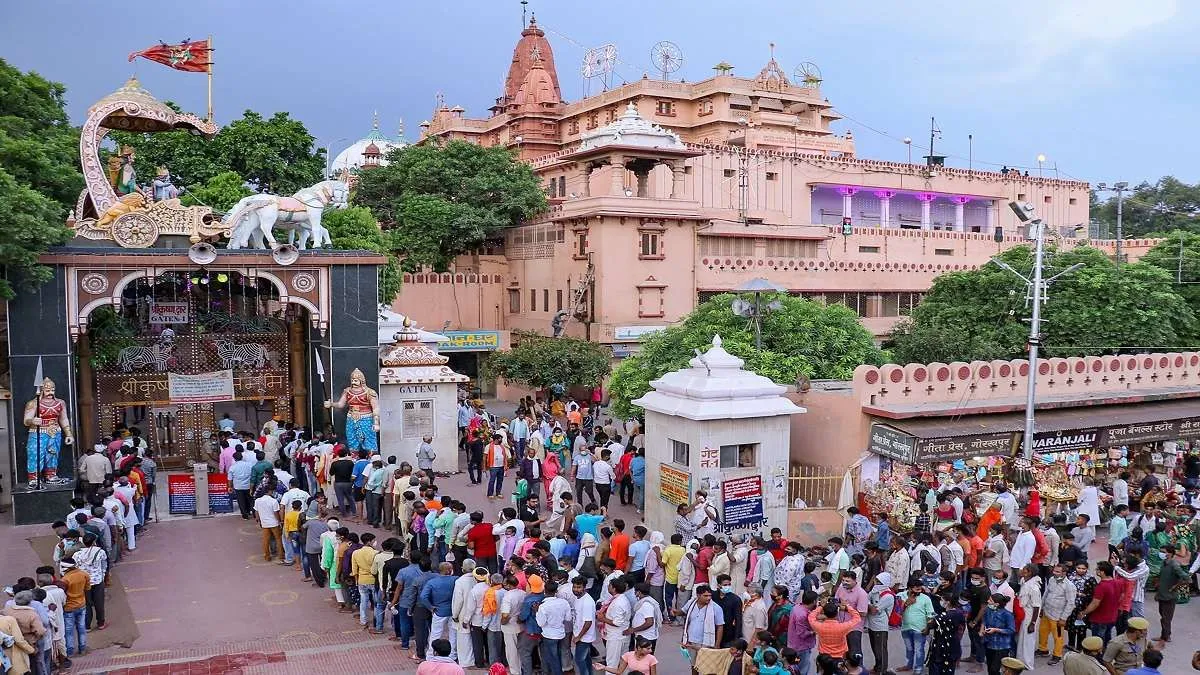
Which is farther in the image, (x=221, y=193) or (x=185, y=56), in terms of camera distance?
(x=221, y=193)

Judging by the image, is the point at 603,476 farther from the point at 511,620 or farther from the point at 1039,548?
the point at 1039,548

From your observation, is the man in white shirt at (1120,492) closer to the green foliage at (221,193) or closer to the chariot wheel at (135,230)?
the chariot wheel at (135,230)

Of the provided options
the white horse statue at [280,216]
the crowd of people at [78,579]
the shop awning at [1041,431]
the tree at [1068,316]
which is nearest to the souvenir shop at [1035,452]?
the shop awning at [1041,431]

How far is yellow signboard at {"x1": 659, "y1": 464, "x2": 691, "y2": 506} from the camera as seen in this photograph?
44.3 ft

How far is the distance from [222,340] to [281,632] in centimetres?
1016

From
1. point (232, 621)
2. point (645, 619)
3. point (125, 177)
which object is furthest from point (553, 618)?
point (125, 177)

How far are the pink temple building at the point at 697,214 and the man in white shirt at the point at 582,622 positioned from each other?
70.4 feet

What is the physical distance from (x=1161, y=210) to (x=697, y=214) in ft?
148

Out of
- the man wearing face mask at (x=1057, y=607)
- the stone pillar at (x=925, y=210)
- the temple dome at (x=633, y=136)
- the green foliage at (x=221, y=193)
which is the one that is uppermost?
the temple dome at (x=633, y=136)

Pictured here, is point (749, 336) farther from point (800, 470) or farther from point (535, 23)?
point (535, 23)

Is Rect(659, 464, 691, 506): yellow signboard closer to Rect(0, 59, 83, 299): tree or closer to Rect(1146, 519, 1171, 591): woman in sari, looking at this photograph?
Rect(1146, 519, 1171, 591): woman in sari

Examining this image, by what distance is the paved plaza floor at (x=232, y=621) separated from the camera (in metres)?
10.1

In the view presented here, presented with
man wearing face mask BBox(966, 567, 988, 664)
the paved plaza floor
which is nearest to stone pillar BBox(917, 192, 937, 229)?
the paved plaza floor

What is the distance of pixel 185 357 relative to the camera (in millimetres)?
19562
